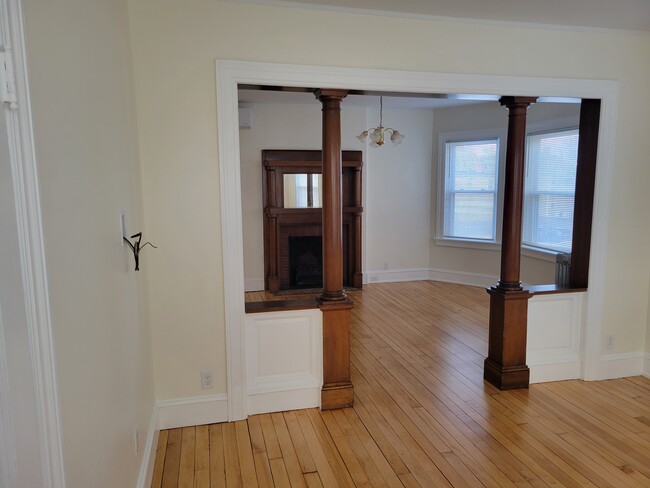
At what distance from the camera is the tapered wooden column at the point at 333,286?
2.98 meters

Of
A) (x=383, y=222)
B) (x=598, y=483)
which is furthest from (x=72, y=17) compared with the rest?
(x=383, y=222)

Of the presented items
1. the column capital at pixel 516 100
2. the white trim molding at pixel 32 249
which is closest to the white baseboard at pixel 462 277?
the column capital at pixel 516 100

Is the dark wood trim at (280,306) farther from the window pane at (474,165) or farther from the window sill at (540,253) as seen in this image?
the window pane at (474,165)

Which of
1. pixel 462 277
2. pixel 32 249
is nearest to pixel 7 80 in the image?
pixel 32 249

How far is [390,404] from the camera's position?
10.4ft

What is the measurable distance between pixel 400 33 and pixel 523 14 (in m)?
0.82

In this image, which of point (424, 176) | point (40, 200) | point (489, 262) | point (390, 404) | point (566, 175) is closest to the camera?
point (40, 200)

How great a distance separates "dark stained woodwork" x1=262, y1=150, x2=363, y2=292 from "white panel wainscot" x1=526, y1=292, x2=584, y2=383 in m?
3.35

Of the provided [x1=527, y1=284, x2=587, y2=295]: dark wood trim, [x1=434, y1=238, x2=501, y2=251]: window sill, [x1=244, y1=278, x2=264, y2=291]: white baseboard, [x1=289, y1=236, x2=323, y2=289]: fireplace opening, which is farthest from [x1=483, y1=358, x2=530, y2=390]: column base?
[x1=244, y1=278, x2=264, y2=291]: white baseboard

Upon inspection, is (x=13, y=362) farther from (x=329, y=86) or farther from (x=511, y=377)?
(x=511, y=377)

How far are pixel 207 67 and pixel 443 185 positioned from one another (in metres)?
4.85

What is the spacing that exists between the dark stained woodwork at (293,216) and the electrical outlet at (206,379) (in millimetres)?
3468

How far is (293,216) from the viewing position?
6.36 m

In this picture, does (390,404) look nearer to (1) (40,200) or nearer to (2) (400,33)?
(2) (400,33)
